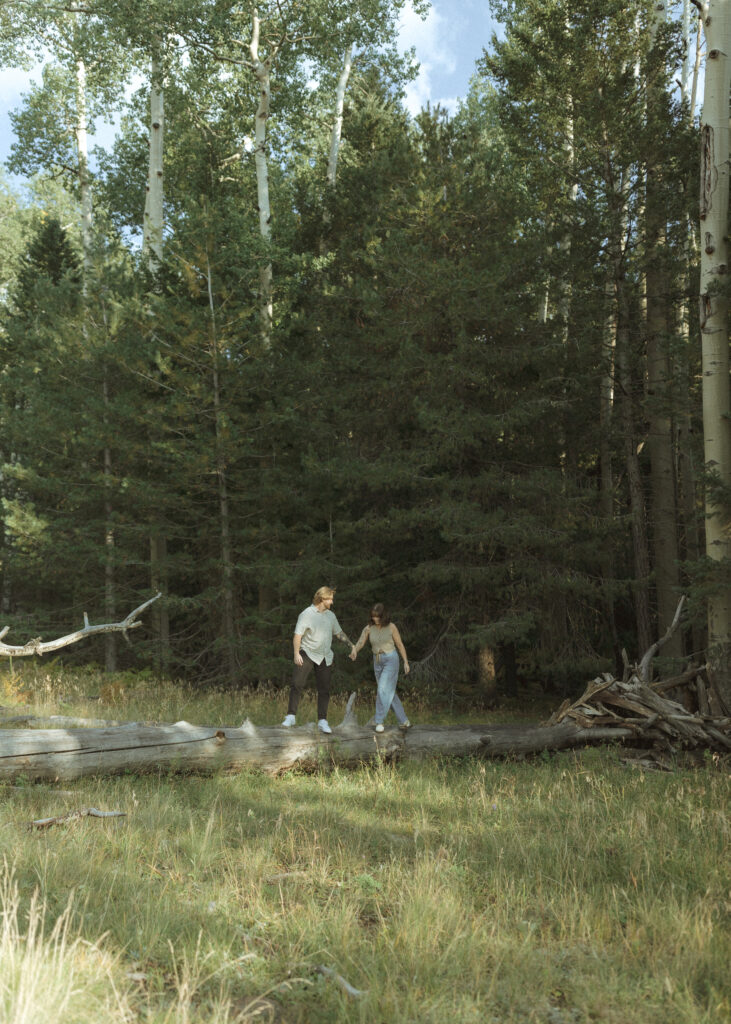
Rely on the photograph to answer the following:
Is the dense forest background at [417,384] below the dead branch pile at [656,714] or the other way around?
the other way around

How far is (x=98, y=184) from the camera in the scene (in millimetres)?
26891

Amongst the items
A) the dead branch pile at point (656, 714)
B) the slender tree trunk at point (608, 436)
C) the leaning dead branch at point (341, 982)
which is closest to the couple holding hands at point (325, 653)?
the dead branch pile at point (656, 714)

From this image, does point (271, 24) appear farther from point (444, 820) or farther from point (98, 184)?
point (444, 820)

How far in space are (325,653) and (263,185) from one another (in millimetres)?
12104

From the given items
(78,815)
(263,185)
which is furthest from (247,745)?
(263,185)

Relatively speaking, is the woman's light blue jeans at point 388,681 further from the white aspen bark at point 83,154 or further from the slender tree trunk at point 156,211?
the white aspen bark at point 83,154

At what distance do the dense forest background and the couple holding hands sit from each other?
425cm

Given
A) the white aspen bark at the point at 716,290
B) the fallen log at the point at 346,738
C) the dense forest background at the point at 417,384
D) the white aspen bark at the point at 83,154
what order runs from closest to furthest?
1. the fallen log at the point at 346,738
2. the white aspen bark at the point at 716,290
3. the dense forest background at the point at 417,384
4. the white aspen bark at the point at 83,154

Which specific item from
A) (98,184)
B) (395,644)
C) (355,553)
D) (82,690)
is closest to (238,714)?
(395,644)

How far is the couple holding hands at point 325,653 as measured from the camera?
9.12 meters

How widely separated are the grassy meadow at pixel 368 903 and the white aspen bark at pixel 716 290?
2804 mm

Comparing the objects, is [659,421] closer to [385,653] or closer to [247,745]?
[385,653]

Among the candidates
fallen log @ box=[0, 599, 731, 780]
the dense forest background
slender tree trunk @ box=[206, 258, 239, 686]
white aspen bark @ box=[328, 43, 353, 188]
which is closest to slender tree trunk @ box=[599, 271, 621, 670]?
the dense forest background

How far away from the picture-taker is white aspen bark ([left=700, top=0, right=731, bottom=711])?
9.66 m
